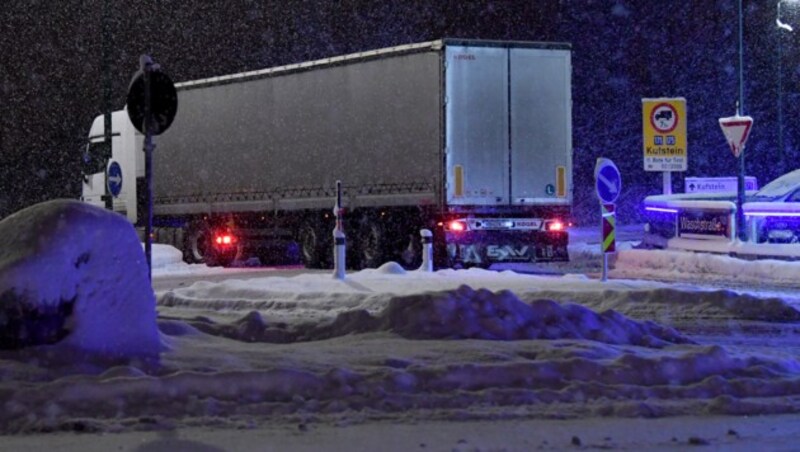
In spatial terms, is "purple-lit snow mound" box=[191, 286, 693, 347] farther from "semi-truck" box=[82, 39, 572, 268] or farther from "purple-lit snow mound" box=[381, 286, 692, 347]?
"semi-truck" box=[82, 39, 572, 268]

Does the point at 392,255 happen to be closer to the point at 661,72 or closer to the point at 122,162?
the point at 122,162

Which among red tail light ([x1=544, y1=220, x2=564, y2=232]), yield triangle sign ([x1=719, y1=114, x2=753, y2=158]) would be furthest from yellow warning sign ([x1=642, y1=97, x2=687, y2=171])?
red tail light ([x1=544, y1=220, x2=564, y2=232])

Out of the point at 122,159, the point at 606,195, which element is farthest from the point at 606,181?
the point at 122,159

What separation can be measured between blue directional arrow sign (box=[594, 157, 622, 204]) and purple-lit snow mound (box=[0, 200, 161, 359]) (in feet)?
31.5

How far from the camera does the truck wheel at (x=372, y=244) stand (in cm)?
2466

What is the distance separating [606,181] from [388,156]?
7.35 meters

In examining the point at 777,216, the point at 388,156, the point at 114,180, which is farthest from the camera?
the point at 388,156

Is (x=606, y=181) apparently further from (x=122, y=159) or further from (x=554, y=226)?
(x=122, y=159)

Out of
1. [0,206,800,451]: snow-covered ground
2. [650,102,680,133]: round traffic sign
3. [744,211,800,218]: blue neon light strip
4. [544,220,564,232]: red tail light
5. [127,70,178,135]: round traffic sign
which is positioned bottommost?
[0,206,800,451]: snow-covered ground

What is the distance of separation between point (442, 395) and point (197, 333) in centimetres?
335

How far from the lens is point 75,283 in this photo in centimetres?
852

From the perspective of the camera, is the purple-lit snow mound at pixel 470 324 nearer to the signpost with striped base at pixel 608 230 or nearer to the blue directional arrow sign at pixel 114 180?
the signpost with striped base at pixel 608 230

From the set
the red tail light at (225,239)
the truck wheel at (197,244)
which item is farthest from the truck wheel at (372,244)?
the truck wheel at (197,244)

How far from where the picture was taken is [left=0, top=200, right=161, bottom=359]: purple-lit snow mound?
27.4ft
